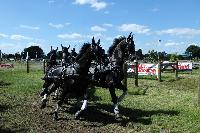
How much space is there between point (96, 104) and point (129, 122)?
4.73 m

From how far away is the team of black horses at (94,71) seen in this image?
1451cm

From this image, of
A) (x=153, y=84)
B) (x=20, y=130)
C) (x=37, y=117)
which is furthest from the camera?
(x=153, y=84)

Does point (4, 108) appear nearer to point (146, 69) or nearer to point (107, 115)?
Result: point (107, 115)

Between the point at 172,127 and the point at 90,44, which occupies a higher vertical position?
the point at 90,44

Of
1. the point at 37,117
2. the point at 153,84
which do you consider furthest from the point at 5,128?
the point at 153,84

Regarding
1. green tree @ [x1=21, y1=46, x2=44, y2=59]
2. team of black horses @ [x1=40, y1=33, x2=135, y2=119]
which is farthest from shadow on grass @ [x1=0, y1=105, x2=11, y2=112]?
green tree @ [x1=21, y1=46, x2=44, y2=59]

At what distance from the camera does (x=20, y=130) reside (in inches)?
496

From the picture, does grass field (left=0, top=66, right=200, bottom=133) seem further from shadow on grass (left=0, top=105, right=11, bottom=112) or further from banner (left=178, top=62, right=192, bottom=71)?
banner (left=178, top=62, right=192, bottom=71)

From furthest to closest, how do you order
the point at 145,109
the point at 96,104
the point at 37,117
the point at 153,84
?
the point at 153,84
the point at 96,104
the point at 145,109
the point at 37,117

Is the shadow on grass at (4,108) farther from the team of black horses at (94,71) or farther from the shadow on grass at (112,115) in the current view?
the shadow on grass at (112,115)

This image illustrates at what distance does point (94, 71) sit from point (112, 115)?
1991 mm

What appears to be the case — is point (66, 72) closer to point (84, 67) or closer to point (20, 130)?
point (84, 67)

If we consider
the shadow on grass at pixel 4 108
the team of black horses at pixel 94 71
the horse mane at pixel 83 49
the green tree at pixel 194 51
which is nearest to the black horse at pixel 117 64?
the team of black horses at pixel 94 71

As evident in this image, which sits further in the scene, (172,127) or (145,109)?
(145,109)
